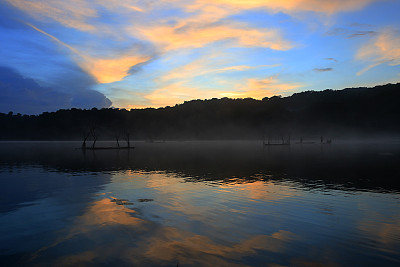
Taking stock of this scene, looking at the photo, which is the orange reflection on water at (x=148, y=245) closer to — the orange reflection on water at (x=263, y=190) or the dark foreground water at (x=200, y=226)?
the dark foreground water at (x=200, y=226)

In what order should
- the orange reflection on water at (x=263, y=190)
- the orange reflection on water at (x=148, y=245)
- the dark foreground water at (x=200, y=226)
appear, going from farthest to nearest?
the orange reflection on water at (x=263, y=190) → the dark foreground water at (x=200, y=226) → the orange reflection on water at (x=148, y=245)

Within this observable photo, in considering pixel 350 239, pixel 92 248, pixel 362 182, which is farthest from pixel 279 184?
pixel 92 248

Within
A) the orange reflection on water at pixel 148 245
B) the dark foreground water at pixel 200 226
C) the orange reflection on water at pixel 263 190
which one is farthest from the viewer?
the orange reflection on water at pixel 263 190

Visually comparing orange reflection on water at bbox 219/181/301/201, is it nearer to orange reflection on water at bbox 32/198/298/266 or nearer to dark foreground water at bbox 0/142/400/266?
dark foreground water at bbox 0/142/400/266

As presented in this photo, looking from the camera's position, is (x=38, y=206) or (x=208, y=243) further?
(x=38, y=206)

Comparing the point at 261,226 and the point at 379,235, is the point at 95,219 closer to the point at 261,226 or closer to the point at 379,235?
the point at 261,226

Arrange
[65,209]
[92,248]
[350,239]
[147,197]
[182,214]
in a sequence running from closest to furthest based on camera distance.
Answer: [92,248] < [350,239] < [182,214] < [65,209] < [147,197]

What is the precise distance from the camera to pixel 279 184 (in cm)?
2892

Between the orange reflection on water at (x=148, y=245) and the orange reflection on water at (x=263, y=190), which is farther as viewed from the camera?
the orange reflection on water at (x=263, y=190)

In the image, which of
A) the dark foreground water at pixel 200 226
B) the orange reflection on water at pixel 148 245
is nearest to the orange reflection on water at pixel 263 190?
the dark foreground water at pixel 200 226

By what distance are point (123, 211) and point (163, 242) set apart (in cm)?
637

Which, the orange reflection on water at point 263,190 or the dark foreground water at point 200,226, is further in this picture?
the orange reflection on water at point 263,190

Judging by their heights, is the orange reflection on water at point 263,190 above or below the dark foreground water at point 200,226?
below

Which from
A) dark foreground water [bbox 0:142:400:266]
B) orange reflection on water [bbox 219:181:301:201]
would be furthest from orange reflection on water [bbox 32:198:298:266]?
orange reflection on water [bbox 219:181:301:201]
